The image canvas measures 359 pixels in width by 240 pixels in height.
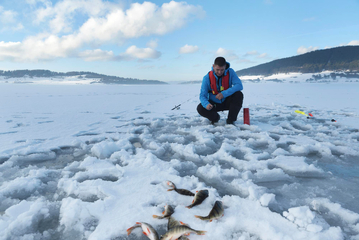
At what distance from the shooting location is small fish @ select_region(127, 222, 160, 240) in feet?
3.81

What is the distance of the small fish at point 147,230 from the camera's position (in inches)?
45.7

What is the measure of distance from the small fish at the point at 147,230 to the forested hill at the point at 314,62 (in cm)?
10898

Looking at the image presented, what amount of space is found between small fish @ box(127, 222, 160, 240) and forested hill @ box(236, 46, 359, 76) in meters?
109

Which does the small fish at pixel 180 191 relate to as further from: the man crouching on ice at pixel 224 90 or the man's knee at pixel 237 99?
the man's knee at pixel 237 99

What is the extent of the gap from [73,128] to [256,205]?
3.76 metres

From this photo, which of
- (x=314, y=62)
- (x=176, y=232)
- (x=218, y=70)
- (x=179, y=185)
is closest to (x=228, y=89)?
(x=218, y=70)

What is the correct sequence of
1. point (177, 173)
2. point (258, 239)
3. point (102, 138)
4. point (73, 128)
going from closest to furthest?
point (258, 239) → point (177, 173) → point (102, 138) → point (73, 128)

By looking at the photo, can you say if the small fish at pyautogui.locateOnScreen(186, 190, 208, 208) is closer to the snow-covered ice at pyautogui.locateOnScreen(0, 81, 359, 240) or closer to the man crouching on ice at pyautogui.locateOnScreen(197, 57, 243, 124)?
the snow-covered ice at pyautogui.locateOnScreen(0, 81, 359, 240)

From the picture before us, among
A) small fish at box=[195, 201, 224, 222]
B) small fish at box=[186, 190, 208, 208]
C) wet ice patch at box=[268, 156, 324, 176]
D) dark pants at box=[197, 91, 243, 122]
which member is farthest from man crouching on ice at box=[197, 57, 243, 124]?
small fish at box=[195, 201, 224, 222]

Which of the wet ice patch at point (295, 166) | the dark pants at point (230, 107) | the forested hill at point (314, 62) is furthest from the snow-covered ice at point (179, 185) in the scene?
the forested hill at point (314, 62)

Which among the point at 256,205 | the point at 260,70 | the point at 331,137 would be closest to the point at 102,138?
the point at 256,205

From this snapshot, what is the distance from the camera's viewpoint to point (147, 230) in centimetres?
121

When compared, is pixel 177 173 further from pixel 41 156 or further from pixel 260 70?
pixel 260 70

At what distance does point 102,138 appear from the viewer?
132 inches
